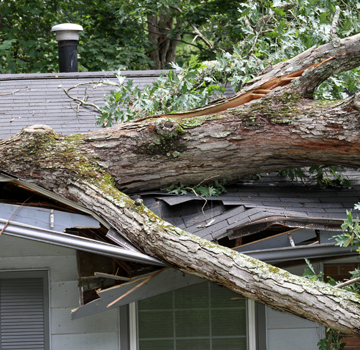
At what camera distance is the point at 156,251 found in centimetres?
359

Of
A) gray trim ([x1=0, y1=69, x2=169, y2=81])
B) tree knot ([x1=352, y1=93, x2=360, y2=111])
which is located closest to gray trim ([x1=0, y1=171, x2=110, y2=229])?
tree knot ([x1=352, y1=93, x2=360, y2=111])

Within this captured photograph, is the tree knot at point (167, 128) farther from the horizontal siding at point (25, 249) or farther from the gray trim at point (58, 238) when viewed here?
the horizontal siding at point (25, 249)

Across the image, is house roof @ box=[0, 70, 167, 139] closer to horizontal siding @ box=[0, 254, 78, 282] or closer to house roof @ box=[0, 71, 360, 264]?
house roof @ box=[0, 71, 360, 264]

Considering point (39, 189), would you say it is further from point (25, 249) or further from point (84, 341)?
point (84, 341)

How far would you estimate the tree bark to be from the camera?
3.90m

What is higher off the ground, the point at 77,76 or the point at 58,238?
the point at 77,76

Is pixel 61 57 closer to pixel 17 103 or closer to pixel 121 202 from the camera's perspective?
pixel 17 103

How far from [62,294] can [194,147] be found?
2.29 metres

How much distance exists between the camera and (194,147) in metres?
4.17

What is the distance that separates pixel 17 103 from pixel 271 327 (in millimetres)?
4553

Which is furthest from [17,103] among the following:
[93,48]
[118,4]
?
[118,4]

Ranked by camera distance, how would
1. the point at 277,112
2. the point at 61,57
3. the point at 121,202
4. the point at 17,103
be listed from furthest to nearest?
the point at 61,57, the point at 17,103, the point at 277,112, the point at 121,202

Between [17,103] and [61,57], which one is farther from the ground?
[61,57]

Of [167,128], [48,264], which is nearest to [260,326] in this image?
[48,264]
